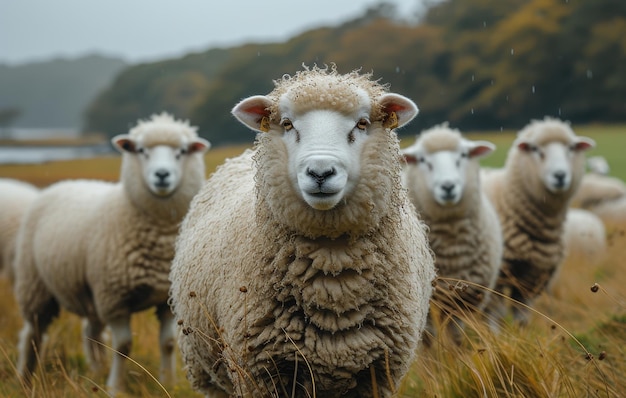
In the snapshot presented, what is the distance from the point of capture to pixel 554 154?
5.82 m

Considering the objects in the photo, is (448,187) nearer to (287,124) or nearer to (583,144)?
(583,144)

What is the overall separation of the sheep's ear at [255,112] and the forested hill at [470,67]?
18982 millimetres

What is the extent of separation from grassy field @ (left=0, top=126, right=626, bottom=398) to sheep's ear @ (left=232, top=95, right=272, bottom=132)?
1125 mm

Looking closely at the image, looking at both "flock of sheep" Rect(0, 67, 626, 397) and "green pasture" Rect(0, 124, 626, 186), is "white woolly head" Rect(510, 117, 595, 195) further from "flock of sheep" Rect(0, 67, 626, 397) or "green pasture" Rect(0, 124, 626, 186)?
"green pasture" Rect(0, 124, 626, 186)

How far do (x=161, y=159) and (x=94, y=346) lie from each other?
1.78 meters

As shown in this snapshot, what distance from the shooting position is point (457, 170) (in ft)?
16.4

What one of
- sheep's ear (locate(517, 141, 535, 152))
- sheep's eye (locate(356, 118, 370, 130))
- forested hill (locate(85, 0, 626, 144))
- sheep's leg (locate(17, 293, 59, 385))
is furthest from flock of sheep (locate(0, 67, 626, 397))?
forested hill (locate(85, 0, 626, 144))

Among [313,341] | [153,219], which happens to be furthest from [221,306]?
[153,219]

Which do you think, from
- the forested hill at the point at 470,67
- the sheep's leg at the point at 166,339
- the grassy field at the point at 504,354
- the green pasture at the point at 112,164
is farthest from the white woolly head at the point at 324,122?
the forested hill at the point at 470,67

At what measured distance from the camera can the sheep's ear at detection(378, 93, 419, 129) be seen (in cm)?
259

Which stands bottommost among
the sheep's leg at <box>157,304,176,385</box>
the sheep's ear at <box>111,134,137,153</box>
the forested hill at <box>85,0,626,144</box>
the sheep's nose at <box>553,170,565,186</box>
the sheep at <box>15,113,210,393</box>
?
the sheep's leg at <box>157,304,176,385</box>

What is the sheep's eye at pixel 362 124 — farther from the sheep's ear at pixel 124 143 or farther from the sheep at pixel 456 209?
the sheep's ear at pixel 124 143

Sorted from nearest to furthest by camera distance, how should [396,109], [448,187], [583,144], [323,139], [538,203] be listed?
1. [323,139]
2. [396,109]
3. [448,187]
4. [583,144]
5. [538,203]

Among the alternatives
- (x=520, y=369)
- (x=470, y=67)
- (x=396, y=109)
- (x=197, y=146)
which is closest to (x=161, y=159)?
(x=197, y=146)
